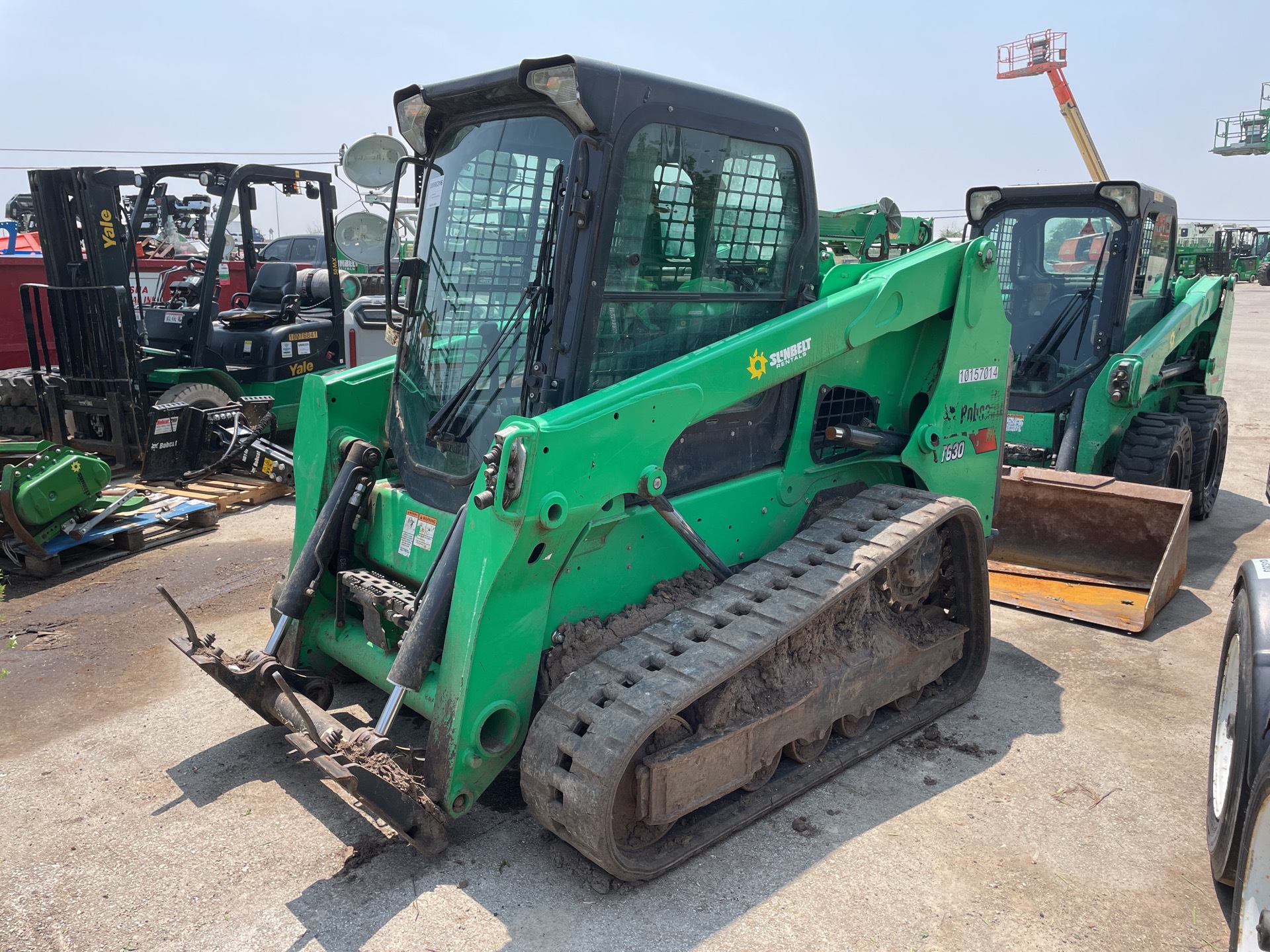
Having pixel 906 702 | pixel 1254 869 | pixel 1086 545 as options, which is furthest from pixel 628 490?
pixel 1086 545

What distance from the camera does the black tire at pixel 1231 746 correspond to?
288 cm

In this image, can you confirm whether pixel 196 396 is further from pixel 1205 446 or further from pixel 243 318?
pixel 1205 446

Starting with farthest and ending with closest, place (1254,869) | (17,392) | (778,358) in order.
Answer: (17,392) < (778,358) < (1254,869)

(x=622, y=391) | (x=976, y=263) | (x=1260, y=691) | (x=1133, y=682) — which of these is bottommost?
(x=1133, y=682)

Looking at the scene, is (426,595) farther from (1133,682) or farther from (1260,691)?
(1133,682)

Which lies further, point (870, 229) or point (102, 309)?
point (102, 309)

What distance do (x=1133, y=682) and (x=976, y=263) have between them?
2.21 meters

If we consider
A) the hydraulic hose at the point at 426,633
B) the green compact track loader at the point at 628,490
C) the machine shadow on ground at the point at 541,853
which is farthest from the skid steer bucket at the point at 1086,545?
the hydraulic hose at the point at 426,633

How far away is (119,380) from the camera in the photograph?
27.7 feet

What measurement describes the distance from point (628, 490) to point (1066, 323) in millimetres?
5494

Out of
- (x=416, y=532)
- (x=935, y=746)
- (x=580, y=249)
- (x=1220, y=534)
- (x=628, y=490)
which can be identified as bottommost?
(x=1220, y=534)

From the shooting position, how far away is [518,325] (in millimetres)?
3488

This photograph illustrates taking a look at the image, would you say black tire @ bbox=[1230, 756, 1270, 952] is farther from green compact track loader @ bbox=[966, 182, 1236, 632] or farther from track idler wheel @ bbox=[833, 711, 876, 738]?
green compact track loader @ bbox=[966, 182, 1236, 632]

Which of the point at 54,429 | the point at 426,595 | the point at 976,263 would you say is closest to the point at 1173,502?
the point at 976,263
